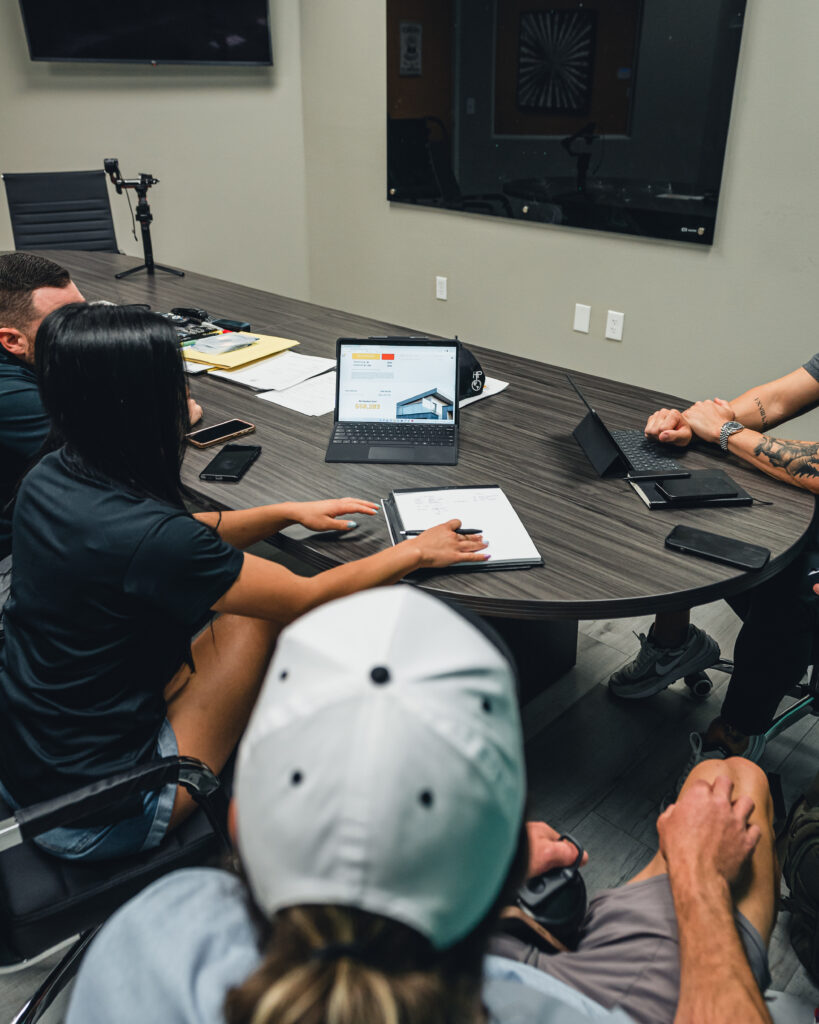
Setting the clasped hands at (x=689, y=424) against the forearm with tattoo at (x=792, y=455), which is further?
the clasped hands at (x=689, y=424)

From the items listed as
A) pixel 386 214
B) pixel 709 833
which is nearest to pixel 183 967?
pixel 709 833

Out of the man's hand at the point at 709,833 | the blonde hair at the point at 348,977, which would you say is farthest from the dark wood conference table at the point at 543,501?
the blonde hair at the point at 348,977

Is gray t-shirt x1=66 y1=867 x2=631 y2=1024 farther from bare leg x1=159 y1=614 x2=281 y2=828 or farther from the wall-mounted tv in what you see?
the wall-mounted tv

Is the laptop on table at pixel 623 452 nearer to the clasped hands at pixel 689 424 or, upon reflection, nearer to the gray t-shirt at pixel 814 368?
the clasped hands at pixel 689 424

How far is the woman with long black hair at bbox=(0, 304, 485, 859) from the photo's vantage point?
1061 mm

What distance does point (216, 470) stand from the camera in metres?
1.63

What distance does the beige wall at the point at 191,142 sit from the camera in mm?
3861

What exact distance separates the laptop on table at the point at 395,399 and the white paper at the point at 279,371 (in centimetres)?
34

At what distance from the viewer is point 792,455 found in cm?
157

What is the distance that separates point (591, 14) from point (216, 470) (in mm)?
2676

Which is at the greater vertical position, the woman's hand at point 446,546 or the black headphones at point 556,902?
the woman's hand at point 446,546

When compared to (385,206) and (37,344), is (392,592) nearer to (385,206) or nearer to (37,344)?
(37,344)

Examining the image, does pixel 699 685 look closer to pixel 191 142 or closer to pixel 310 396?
pixel 310 396

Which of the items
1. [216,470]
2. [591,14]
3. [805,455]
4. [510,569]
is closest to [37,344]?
[216,470]
